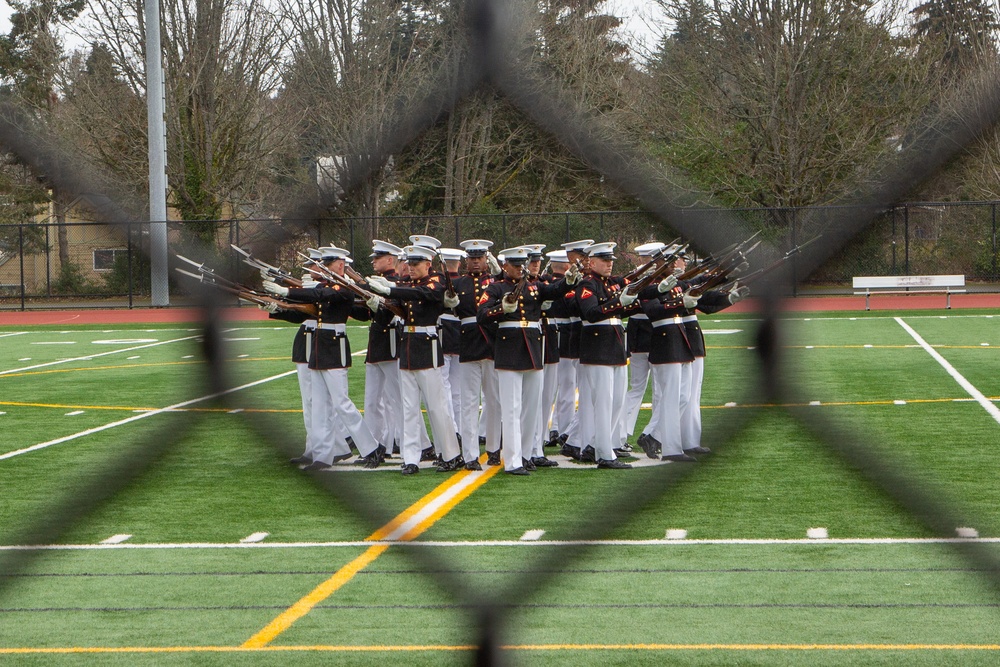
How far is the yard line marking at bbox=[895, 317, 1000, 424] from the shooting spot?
37.3ft

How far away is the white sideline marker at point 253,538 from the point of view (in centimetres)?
641

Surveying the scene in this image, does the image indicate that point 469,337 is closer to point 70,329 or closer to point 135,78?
point 135,78

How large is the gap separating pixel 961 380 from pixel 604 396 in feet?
22.8

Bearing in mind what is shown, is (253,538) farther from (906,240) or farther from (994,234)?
(906,240)

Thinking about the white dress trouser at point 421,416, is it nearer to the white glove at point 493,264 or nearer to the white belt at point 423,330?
the white belt at point 423,330

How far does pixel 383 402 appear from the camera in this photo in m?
9.73

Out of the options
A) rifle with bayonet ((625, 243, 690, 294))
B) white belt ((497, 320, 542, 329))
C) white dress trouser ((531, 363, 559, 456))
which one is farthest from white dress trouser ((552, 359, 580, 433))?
rifle with bayonet ((625, 243, 690, 294))

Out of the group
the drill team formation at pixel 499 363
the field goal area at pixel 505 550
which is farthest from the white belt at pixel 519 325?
the field goal area at pixel 505 550

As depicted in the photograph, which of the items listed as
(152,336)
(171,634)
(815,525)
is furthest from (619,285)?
(152,336)

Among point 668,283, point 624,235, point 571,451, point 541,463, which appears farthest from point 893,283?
point 571,451

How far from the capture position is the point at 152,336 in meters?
23.3

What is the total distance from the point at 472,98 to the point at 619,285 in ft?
23.3

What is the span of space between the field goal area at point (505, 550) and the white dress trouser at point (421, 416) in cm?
30

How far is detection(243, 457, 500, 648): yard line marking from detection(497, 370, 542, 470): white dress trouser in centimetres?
23
